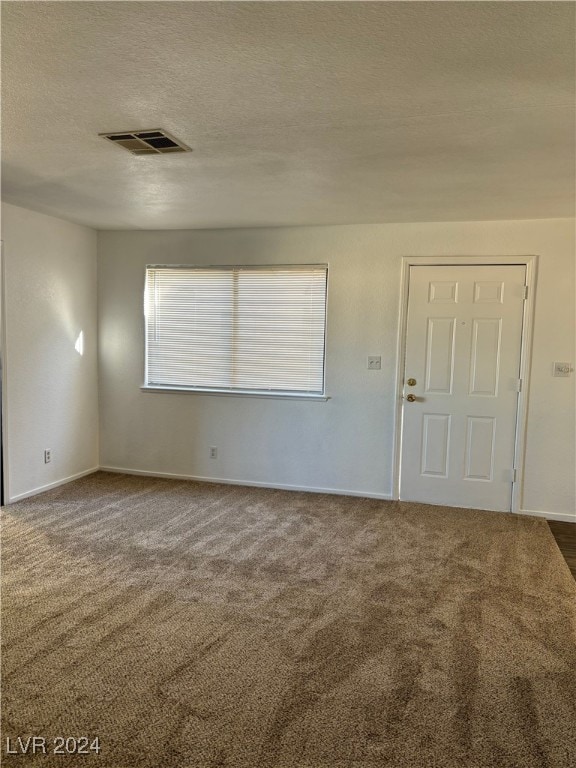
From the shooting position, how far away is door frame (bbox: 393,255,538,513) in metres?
4.29

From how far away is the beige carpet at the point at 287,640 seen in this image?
1.90m

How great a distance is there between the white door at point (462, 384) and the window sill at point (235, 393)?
0.89 m

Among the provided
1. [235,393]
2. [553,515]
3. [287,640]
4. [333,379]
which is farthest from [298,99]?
[553,515]

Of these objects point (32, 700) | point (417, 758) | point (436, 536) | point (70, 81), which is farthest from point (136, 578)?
point (70, 81)

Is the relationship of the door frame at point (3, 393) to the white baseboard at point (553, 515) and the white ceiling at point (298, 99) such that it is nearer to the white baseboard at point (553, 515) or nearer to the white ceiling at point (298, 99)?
the white ceiling at point (298, 99)

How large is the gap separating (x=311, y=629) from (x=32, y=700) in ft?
4.08

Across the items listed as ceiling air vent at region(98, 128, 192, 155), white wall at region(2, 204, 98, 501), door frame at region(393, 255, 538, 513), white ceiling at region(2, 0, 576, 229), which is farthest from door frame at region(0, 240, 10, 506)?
door frame at region(393, 255, 538, 513)

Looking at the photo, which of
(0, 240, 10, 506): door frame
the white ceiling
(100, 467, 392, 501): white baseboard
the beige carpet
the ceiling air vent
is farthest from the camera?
(100, 467, 392, 501): white baseboard

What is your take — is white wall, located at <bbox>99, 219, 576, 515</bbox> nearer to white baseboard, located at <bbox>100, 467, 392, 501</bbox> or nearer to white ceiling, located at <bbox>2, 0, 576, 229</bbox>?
white baseboard, located at <bbox>100, 467, 392, 501</bbox>

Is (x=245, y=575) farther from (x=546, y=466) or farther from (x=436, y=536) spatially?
(x=546, y=466)

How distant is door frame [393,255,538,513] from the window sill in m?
0.71

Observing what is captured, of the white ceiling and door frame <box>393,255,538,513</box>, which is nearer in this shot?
the white ceiling

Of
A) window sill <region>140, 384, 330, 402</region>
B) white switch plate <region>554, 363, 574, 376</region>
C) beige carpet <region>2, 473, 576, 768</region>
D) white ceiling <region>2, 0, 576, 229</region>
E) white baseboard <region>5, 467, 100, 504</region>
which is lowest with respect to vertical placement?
beige carpet <region>2, 473, 576, 768</region>

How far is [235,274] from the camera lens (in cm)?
496
